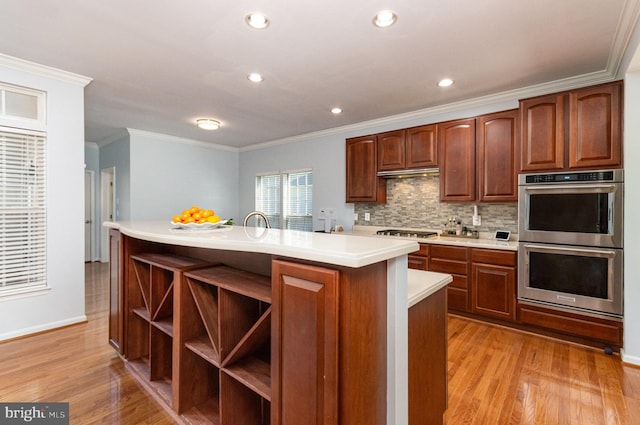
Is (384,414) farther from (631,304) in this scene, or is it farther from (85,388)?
(631,304)

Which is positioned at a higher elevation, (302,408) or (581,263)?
(581,263)

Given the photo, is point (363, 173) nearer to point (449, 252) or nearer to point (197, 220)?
point (449, 252)

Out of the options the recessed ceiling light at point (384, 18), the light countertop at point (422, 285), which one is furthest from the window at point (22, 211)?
the light countertop at point (422, 285)

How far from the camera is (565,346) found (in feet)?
9.21

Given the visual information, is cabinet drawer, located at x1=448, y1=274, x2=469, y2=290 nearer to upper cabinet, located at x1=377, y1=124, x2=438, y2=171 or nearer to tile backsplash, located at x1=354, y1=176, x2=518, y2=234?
tile backsplash, located at x1=354, y1=176, x2=518, y2=234

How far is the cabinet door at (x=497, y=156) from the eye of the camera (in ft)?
10.7

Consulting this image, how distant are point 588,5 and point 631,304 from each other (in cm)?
231

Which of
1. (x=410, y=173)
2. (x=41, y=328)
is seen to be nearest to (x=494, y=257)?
(x=410, y=173)

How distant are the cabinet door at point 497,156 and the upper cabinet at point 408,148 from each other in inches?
21.5

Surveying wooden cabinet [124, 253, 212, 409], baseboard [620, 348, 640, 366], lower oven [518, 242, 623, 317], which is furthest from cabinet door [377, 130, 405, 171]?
wooden cabinet [124, 253, 212, 409]

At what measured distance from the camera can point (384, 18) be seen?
2080 millimetres

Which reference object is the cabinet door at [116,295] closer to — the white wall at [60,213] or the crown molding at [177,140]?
the white wall at [60,213]

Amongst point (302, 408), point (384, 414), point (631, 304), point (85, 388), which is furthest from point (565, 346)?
point (85, 388)

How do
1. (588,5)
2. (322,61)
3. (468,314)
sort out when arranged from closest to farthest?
(588,5) < (322,61) < (468,314)
